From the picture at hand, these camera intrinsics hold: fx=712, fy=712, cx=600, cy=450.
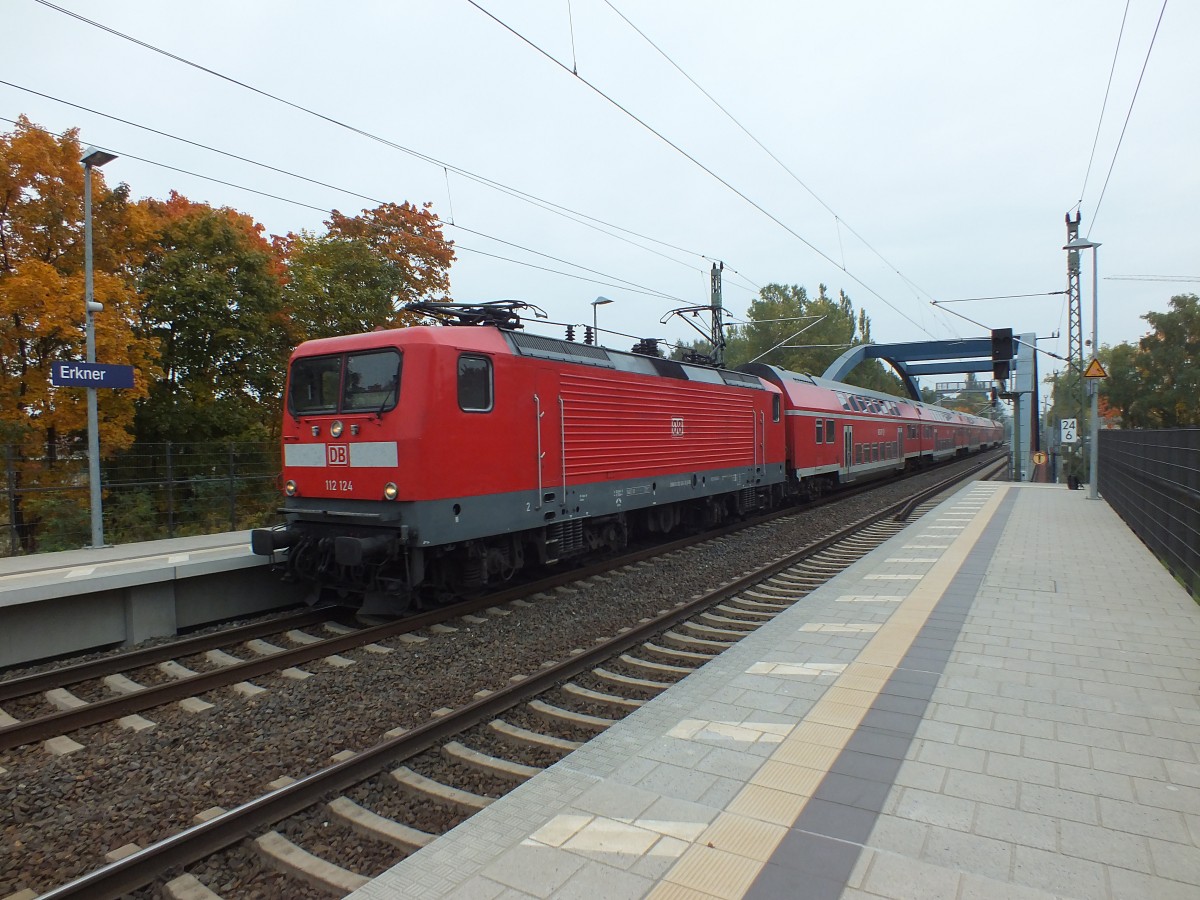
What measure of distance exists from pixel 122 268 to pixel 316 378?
38.8 ft

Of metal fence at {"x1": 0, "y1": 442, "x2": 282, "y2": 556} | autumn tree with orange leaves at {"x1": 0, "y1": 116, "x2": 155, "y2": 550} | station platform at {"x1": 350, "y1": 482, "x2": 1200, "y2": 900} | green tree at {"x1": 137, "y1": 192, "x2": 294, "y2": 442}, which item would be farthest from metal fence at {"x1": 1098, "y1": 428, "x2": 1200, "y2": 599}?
green tree at {"x1": 137, "y1": 192, "x2": 294, "y2": 442}

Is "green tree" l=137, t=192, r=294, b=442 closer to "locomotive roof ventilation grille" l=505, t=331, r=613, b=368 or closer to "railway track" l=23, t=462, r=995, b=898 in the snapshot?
"locomotive roof ventilation grille" l=505, t=331, r=613, b=368

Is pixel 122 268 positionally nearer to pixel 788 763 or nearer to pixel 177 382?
pixel 177 382

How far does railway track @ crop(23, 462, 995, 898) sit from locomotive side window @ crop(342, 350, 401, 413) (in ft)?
7.67

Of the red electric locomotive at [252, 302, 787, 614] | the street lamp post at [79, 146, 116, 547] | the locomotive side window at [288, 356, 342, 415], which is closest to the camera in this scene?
the red electric locomotive at [252, 302, 787, 614]

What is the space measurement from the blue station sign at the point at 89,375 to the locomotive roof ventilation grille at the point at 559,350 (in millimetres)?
5917

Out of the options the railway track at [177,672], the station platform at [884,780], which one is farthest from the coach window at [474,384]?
the station platform at [884,780]

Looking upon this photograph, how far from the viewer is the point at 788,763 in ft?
13.2

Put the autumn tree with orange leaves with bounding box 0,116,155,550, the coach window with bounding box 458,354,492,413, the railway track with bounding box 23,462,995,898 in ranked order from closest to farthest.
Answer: the railway track with bounding box 23,462,995,898 → the coach window with bounding box 458,354,492,413 → the autumn tree with orange leaves with bounding box 0,116,155,550

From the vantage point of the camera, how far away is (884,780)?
12.4ft

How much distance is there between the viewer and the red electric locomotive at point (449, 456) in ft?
23.4

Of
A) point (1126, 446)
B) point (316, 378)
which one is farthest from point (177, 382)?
point (1126, 446)

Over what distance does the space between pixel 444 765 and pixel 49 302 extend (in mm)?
13303

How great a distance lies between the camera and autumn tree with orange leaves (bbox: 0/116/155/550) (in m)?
13.1
